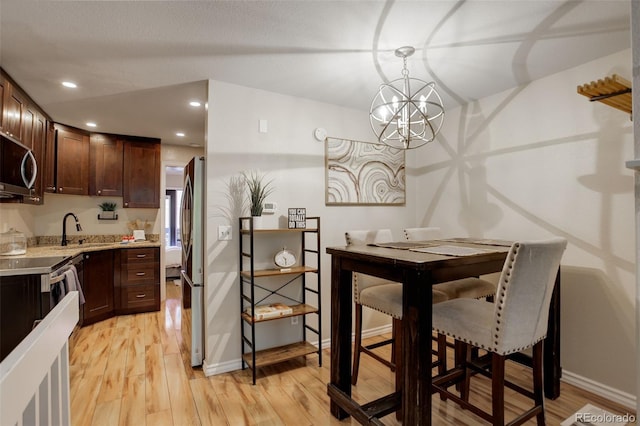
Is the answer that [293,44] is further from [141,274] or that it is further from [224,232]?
[141,274]

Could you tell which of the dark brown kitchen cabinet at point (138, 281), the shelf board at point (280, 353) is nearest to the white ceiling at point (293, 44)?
the dark brown kitchen cabinet at point (138, 281)

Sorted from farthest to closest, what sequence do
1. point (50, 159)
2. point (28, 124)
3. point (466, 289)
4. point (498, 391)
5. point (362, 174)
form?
point (50, 159), point (362, 174), point (28, 124), point (466, 289), point (498, 391)

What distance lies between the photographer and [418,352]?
61.6 inches

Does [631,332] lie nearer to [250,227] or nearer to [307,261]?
[307,261]

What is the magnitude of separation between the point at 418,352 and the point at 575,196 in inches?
74.5

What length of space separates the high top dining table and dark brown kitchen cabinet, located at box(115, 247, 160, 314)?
3.14 metres

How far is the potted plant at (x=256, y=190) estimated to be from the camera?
2666 mm

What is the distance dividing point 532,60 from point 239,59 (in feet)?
7.05

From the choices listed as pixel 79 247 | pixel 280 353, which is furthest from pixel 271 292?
pixel 79 247

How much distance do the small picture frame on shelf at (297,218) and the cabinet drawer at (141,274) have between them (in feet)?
8.24

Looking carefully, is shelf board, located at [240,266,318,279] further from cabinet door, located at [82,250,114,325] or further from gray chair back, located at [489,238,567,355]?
cabinet door, located at [82,250,114,325]

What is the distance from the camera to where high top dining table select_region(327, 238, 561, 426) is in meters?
1.57

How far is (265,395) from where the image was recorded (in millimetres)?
2289

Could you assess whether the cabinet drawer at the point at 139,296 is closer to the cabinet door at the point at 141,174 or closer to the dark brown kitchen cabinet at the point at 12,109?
the cabinet door at the point at 141,174
